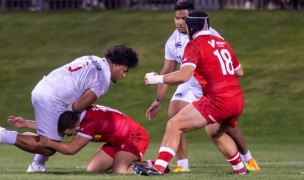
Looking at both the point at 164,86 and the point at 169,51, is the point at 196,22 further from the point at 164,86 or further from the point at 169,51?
the point at 169,51

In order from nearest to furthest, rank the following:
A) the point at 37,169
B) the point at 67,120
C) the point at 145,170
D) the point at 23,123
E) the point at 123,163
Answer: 1. the point at 145,170
2. the point at 67,120
3. the point at 123,163
4. the point at 23,123
5. the point at 37,169

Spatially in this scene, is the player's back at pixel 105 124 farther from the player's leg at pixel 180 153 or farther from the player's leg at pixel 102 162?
the player's leg at pixel 180 153

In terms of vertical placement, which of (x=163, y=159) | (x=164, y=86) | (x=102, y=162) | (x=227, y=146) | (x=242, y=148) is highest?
(x=164, y=86)

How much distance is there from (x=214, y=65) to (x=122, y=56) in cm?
125

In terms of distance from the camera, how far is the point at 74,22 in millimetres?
38812

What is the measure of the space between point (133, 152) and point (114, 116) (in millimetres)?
549

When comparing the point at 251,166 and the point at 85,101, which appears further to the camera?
the point at 251,166

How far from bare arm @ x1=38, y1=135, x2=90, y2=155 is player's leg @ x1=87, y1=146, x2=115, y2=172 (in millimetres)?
779

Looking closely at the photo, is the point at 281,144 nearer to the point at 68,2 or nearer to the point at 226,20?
the point at 226,20

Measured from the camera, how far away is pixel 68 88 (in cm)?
1492

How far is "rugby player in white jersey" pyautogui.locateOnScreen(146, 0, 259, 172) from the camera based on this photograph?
55.1 ft

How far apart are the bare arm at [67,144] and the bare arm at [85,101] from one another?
422 millimetres

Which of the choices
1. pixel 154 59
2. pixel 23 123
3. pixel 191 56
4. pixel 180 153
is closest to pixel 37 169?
pixel 23 123

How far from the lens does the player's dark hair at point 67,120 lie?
14.8m
